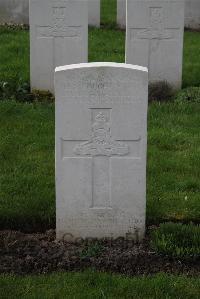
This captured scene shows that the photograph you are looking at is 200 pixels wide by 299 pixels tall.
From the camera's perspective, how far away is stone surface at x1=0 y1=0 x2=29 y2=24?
50.7 ft

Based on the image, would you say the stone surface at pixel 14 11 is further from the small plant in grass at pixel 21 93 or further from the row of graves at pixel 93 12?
the small plant in grass at pixel 21 93

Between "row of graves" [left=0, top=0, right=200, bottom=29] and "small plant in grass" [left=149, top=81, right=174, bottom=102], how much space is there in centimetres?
513

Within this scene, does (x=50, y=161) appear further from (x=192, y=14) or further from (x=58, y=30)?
(x=192, y=14)

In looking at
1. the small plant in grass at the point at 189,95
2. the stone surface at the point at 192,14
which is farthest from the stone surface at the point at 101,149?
the stone surface at the point at 192,14

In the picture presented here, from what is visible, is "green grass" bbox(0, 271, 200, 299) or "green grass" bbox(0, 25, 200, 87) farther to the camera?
"green grass" bbox(0, 25, 200, 87)

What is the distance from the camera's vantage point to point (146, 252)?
503cm

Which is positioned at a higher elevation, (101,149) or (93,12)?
(93,12)

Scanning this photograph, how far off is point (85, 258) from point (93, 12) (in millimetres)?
10626

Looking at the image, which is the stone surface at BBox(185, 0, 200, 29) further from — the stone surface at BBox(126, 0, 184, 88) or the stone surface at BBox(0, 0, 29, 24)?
the stone surface at BBox(126, 0, 184, 88)

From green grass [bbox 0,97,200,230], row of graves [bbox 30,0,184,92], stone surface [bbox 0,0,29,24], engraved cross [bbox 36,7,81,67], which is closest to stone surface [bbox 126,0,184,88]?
row of graves [bbox 30,0,184,92]

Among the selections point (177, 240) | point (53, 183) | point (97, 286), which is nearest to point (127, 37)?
point (53, 183)

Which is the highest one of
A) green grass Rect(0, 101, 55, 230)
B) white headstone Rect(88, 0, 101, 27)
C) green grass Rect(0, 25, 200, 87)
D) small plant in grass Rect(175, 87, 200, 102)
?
white headstone Rect(88, 0, 101, 27)

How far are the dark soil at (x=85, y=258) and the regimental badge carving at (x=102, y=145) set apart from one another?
66cm

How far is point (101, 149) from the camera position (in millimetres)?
5188
